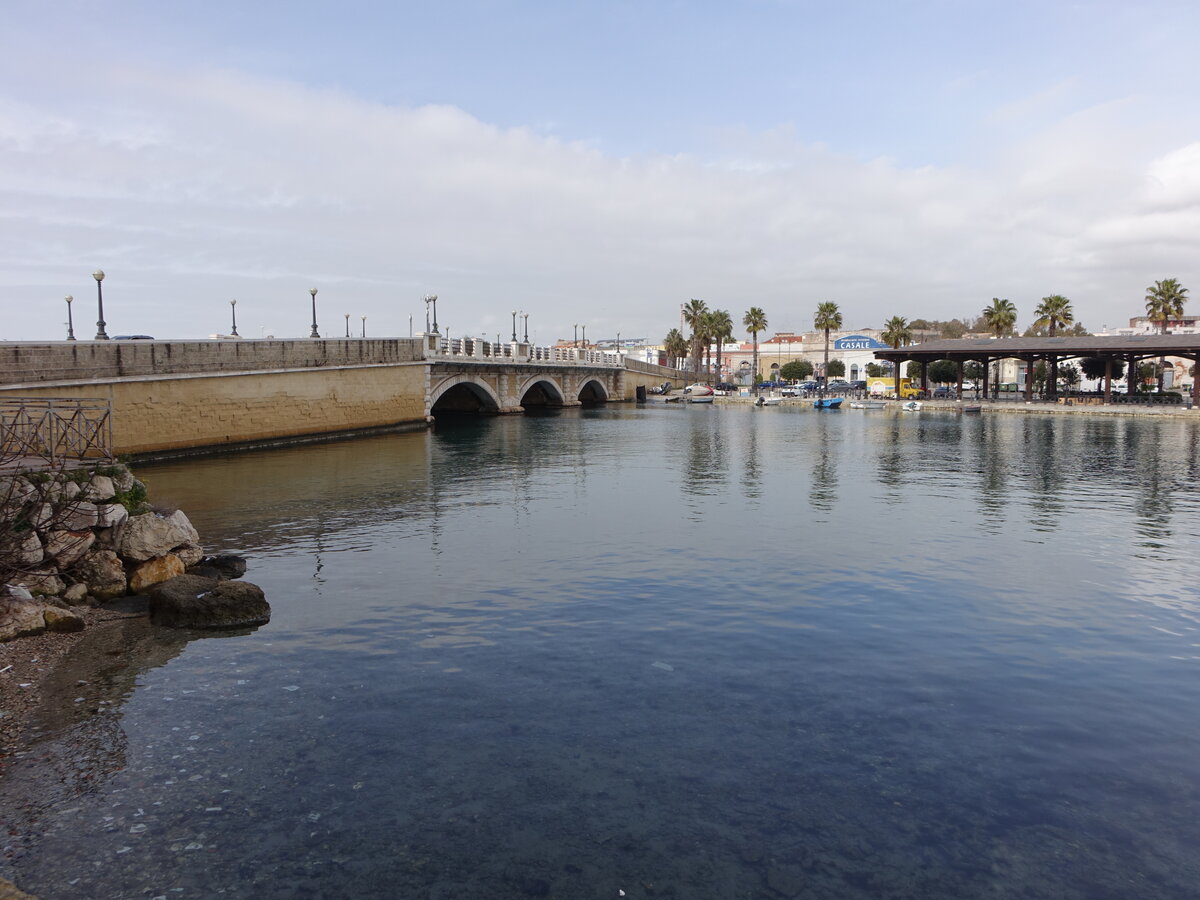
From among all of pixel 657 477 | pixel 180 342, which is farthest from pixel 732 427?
pixel 180 342

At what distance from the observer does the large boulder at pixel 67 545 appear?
15469 mm

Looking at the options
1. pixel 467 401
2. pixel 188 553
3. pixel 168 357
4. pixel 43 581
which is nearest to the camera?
pixel 43 581

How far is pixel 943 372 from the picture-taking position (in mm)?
133250

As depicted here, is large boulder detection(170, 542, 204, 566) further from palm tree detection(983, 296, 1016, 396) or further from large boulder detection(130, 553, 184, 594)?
palm tree detection(983, 296, 1016, 396)

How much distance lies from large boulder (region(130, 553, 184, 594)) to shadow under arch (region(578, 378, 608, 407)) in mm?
93034

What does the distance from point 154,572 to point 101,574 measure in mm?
1007

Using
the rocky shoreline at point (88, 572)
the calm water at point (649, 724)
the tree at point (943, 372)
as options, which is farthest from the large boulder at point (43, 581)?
the tree at point (943, 372)

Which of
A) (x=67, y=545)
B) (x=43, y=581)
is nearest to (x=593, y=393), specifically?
(x=67, y=545)

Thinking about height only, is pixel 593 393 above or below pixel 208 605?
above

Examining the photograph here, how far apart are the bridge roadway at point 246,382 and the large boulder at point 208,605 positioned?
18.0m

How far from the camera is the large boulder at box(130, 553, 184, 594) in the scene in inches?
652

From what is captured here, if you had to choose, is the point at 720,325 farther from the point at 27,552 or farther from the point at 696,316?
the point at 27,552

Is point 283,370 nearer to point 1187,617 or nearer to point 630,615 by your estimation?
point 630,615

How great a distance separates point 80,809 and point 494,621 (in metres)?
7.46
